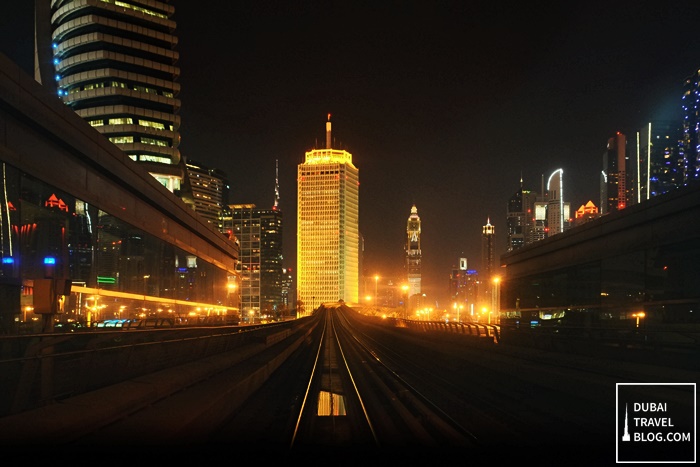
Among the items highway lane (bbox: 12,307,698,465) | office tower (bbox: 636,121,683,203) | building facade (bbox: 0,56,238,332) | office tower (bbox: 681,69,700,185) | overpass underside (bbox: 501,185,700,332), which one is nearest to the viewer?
highway lane (bbox: 12,307,698,465)

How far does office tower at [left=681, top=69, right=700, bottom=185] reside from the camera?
156m

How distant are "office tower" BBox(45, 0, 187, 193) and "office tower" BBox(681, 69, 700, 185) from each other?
122698mm

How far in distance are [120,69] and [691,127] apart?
150590 mm

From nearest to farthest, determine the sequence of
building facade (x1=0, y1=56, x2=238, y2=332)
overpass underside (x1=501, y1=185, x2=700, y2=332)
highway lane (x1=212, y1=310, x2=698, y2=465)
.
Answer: highway lane (x1=212, y1=310, x2=698, y2=465) < building facade (x1=0, y1=56, x2=238, y2=332) < overpass underside (x1=501, y1=185, x2=700, y2=332)

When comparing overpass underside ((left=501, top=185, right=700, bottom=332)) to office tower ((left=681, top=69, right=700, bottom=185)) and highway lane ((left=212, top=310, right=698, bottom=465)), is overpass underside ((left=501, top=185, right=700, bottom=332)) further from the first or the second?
office tower ((left=681, top=69, right=700, bottom=185))

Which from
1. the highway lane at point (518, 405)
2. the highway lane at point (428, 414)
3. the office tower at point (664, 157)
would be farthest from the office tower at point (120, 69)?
the office tower at point (664, 157)

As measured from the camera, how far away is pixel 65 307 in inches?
1170

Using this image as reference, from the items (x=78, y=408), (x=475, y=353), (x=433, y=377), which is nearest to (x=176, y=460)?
(x=78, y=408)

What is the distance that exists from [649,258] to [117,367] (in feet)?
88.7

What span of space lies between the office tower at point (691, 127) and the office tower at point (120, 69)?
122698 millimetres

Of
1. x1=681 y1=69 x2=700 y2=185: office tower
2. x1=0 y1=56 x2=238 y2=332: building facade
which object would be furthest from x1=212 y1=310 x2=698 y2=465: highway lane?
x1=681 y1=69 x2=700 y2=185: office tower

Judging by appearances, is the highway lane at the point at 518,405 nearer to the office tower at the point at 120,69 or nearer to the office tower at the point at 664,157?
the office tower at the point at 120,69

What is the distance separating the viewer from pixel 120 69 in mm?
94188

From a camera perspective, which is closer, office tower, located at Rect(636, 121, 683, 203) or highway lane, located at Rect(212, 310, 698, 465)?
highway lane, located at Rect(212, 310, 698, 465)
